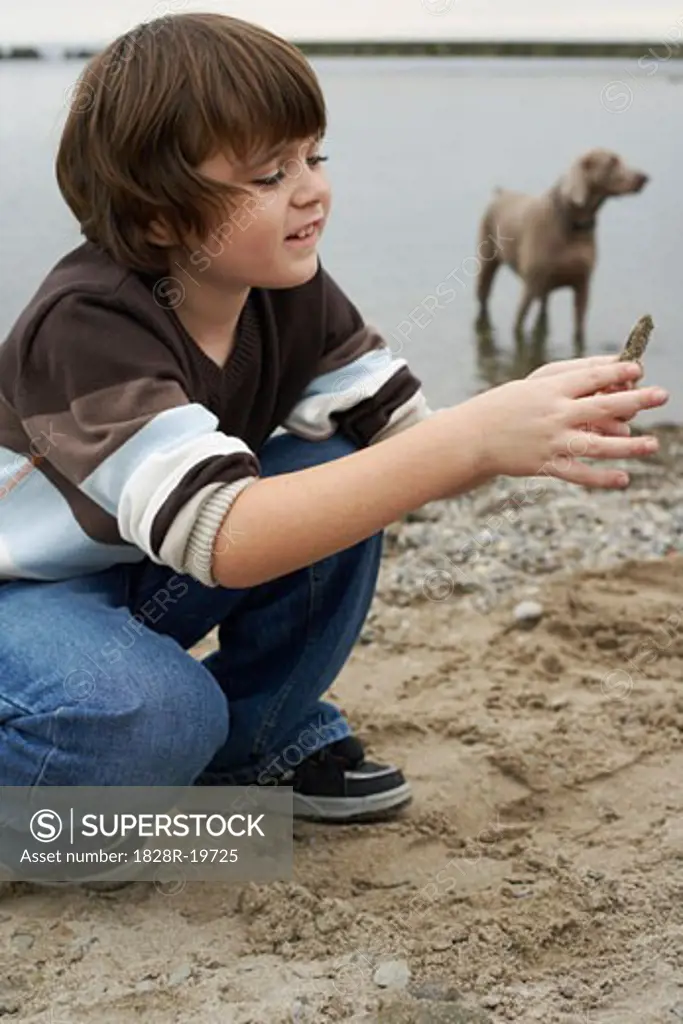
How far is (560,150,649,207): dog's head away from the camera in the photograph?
6.50 meters

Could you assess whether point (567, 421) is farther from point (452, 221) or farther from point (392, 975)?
point (452, 221)

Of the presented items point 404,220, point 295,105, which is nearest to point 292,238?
point 295,105

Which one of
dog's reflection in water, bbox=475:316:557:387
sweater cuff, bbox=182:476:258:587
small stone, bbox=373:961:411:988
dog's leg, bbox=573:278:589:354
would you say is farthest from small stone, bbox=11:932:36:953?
dog's leg, bbox=573:278:589:354

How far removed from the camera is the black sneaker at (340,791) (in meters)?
2.19

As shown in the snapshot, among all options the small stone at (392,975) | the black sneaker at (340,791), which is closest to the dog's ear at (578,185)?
the black sneaker at (340,791)

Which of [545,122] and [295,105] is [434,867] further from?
[545,122]

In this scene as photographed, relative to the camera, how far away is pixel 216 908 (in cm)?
189

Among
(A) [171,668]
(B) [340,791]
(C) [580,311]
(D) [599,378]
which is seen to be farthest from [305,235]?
(C) [580,311]

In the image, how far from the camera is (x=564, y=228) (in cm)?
661

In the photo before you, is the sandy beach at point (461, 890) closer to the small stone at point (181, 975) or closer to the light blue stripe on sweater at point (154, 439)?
the small stone at point (181, 975)

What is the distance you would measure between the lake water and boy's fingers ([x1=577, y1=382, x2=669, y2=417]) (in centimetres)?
91

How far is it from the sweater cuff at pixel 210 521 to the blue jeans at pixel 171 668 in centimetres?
23

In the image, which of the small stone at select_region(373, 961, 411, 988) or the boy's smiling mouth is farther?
the boy's smiling mouth

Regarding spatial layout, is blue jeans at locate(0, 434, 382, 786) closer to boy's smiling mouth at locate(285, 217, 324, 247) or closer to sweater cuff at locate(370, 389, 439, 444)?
sweater cuff at locate(370, 389, 439, 444)
